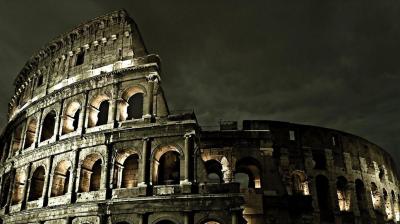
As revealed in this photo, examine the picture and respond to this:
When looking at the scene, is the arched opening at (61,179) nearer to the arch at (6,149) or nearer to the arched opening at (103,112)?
the arched opening at (103,112)

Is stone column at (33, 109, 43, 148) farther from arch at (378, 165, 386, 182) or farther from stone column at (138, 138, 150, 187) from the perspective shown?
→ arch at (378, 165, 386, 182)

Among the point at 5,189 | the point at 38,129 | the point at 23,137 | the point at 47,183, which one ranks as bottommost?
the point at 47,183

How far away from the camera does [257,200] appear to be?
61.8 ft

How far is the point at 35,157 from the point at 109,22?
9.41 metres

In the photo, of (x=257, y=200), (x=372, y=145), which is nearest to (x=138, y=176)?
(x=257, y=200)

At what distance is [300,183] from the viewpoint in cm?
2348

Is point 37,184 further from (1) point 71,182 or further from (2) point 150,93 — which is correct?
(2) point 150,93

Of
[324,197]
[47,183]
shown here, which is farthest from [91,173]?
[324,197]

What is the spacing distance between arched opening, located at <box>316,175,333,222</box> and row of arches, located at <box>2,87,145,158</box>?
1363 cm

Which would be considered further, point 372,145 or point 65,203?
point 372,145

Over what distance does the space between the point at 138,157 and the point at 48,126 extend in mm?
8140

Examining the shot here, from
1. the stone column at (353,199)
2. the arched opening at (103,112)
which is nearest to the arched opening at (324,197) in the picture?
the stone column at (353,199)

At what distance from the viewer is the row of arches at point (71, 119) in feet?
63.8

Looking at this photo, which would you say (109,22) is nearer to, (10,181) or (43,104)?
(43,104)
